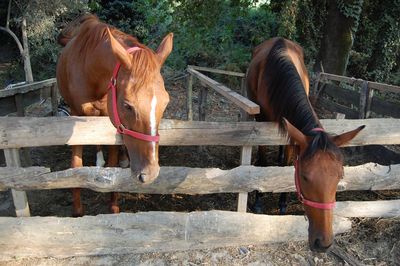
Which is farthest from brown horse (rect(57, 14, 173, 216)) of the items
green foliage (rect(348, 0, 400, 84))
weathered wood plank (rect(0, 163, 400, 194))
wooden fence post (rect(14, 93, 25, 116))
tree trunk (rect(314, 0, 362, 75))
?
green foliage (rect(348, 0, 400, 84))

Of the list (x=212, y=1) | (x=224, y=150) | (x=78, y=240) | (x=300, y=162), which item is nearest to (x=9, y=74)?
(x=212, y=1)

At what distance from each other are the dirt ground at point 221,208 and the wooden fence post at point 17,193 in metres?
0.44

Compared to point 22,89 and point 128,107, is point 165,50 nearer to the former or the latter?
point 128,107

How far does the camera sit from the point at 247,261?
→ 10.3 feet

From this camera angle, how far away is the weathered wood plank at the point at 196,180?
301cm

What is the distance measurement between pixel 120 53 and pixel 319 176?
1546 millimetres

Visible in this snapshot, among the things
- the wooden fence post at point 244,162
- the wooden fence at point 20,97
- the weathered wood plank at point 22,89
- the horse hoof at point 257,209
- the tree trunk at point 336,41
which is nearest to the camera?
the wooden fence post at point 244,162

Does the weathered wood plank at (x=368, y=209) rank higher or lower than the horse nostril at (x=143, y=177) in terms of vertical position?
lower

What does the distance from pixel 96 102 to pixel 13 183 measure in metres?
1.01

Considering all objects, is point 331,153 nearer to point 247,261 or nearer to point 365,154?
point 247,261

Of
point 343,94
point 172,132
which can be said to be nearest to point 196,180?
point 172,132

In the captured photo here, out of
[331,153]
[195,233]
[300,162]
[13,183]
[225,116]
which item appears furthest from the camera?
[225,116]

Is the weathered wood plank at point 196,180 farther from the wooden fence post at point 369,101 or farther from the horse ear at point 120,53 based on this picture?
the wooden fence post at point 369,101

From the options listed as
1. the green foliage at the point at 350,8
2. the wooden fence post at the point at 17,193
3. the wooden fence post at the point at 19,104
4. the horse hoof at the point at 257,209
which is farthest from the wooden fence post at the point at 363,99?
the wooden fence post at the point at 19,104
